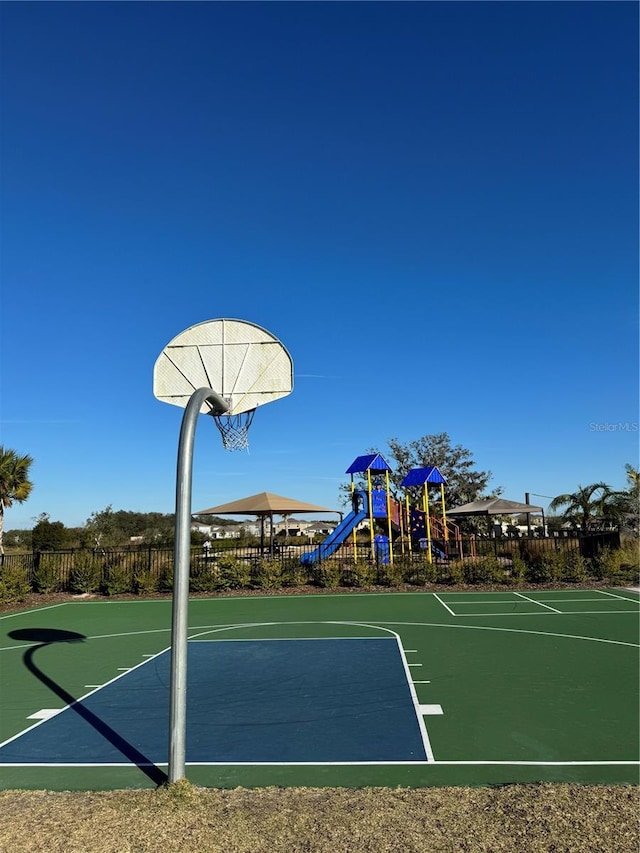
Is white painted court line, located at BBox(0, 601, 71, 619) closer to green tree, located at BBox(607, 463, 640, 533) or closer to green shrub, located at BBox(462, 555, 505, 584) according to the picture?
green shrub, located at BBox(462, 555, 505, 584)

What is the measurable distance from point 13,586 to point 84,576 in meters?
2.26

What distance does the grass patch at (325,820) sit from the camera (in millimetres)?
3615

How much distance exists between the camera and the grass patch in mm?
3615

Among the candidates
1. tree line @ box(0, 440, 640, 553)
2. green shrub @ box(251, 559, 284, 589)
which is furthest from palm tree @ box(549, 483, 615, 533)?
green shrub @ box(251, 559, 284, 589)

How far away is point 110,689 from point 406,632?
18.7ft

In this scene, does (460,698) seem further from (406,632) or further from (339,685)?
(406,632)

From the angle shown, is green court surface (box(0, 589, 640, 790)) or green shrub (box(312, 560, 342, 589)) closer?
green court surface (box(0, 589, 640, 790))

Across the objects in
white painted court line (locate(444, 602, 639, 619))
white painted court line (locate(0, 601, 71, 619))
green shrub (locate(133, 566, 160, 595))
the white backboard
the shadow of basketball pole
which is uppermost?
the white backboard

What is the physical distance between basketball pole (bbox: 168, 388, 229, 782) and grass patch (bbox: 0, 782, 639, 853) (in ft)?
0.94

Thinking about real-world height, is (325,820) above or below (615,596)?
below

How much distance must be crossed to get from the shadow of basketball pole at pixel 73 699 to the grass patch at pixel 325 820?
26.0 inches

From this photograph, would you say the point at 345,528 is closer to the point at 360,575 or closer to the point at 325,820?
the point at 360,575

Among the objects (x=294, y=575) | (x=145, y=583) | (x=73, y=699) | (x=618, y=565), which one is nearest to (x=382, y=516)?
(x=294, y=575)

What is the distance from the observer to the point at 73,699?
7.43m
